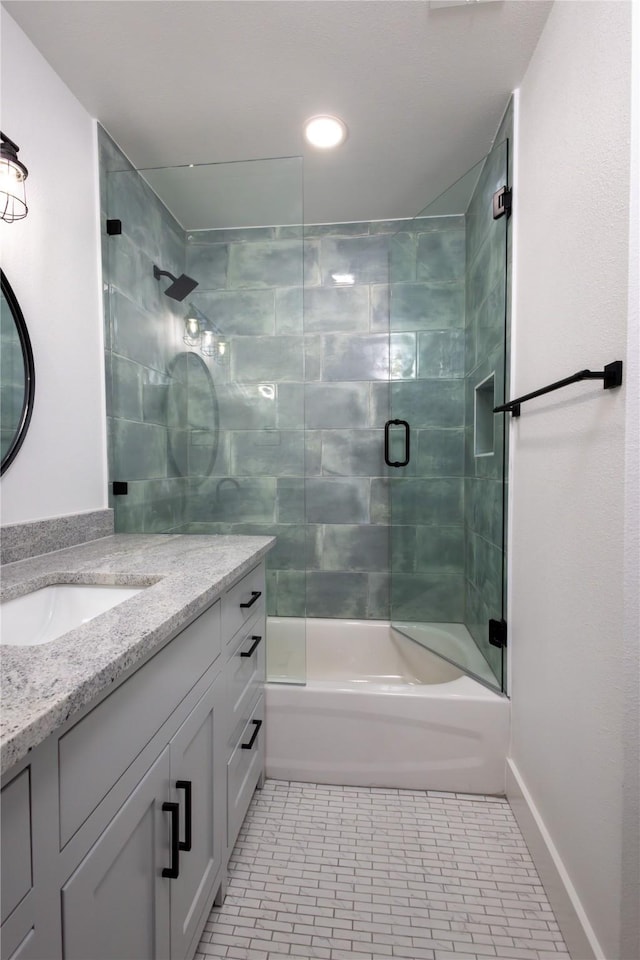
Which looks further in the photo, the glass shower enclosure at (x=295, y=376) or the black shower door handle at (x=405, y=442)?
the black shower door handle at (x=405, y=442)

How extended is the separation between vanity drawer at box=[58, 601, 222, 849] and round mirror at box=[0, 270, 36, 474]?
Answer: 0.81 m

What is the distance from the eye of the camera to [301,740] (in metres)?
1.78

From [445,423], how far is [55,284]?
5.65ft

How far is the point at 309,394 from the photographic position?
101 inches

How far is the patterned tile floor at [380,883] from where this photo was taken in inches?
45.3

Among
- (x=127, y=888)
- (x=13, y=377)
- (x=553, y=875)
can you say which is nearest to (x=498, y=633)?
(x=553, y=875)

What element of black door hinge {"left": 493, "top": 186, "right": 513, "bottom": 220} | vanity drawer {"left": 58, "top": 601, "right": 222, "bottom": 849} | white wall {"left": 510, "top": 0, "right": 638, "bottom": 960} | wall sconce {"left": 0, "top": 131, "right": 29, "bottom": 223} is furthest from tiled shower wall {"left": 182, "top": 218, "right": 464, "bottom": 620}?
vanity drawer {"left": 58, "top": 601, "right": 222, "bottom": 849}

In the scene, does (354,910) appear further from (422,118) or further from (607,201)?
(422,118)

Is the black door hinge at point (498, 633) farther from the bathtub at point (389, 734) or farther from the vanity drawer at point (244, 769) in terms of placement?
the vanity drawer at point (244, 769)

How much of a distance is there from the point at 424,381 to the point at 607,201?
1.34 metres

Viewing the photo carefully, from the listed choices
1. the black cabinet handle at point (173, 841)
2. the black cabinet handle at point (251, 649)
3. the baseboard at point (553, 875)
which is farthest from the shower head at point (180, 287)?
the baseboard at point (553, 875)

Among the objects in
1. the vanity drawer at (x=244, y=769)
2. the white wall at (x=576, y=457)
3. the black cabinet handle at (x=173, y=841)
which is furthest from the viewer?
the vanity drawer at (x=244, y=769)

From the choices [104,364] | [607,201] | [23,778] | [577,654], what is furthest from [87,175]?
[577,654]

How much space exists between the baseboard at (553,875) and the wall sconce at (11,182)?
2.30 m
